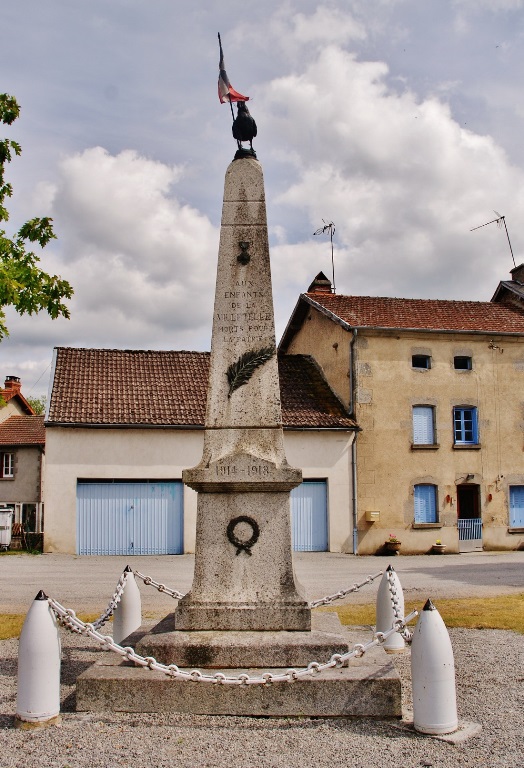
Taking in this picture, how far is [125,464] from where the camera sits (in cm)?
1938

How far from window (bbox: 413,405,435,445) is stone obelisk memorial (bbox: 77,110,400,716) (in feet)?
51.9

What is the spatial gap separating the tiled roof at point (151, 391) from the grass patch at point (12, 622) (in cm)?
1027

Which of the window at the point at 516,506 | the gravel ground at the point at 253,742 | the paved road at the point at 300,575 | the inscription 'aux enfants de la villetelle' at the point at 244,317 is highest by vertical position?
the inscription 'aux enfants de la villetelle' at the point at 244,317

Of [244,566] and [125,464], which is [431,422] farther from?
[244,566]

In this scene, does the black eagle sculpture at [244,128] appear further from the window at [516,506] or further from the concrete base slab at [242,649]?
the window at [516,506]

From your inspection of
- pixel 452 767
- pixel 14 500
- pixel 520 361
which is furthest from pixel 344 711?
pixel 14 500

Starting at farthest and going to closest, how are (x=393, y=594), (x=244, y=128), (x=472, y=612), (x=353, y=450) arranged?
(x=353, y=450)
(x=472, y=612)
(x=244, y=128)
(x=393, y=594)

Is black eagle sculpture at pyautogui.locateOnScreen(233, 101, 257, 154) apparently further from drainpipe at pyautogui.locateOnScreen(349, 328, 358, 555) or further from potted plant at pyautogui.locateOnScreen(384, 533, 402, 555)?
potted plant at pyautogui.locateOnScreen(384, 533, 402, 555)

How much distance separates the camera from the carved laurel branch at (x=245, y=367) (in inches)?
241

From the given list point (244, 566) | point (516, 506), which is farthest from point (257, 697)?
point (516, 506)

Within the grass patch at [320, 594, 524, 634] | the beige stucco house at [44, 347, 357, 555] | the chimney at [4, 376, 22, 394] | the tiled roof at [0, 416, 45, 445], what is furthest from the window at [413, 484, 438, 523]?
the chimney at [4, 376, 22, 394]

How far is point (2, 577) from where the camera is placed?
14180 mm

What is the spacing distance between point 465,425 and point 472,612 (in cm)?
1371

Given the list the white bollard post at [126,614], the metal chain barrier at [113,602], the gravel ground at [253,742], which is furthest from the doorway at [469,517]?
the gravel ground at [253,742]
